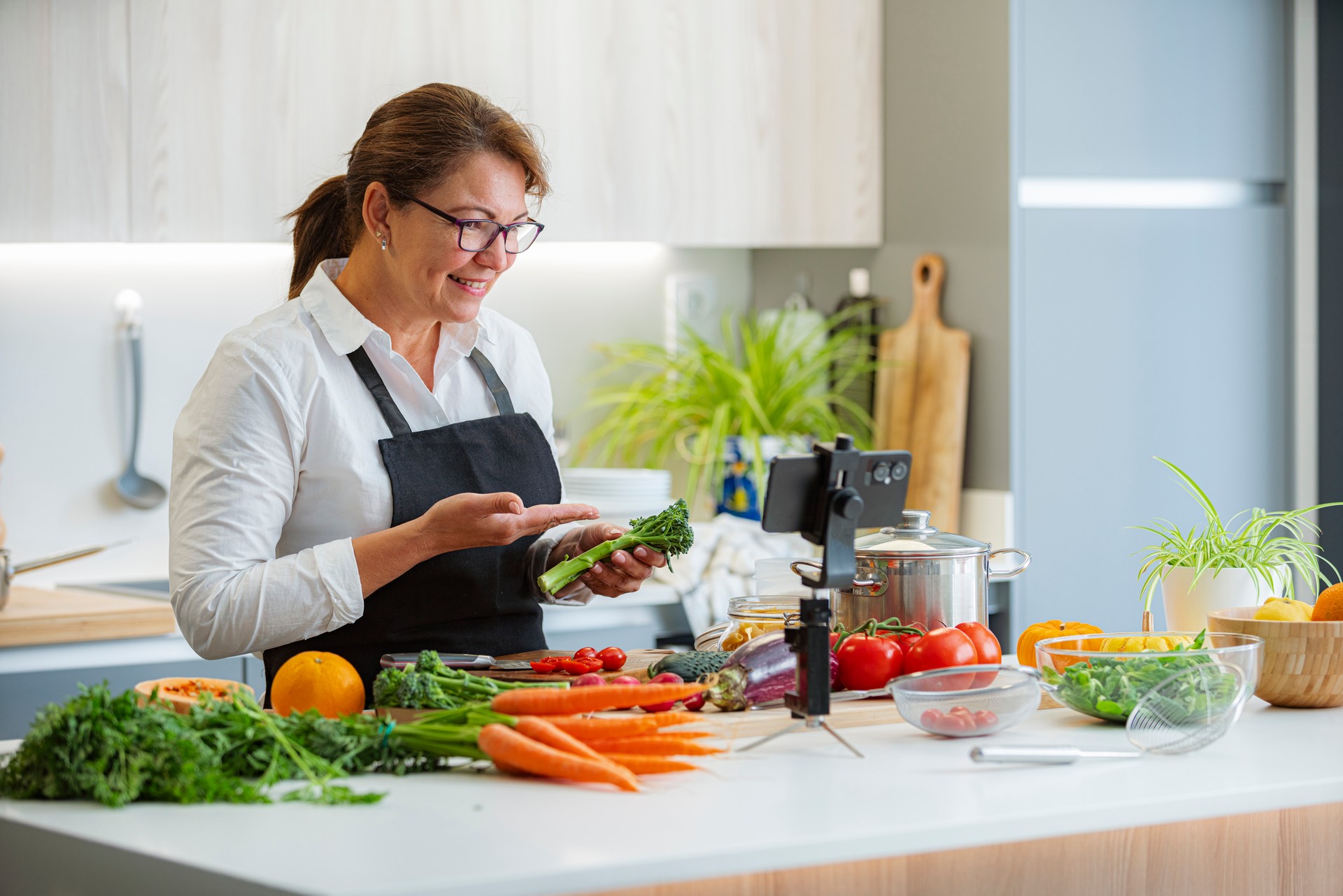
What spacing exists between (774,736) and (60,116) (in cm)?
234

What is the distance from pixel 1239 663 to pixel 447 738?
0.89 meters

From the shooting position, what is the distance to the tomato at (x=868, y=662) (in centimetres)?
169

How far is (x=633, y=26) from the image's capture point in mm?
3549

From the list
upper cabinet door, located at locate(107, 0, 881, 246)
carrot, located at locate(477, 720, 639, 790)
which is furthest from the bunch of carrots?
upper cabinet door, located at locate(107, 0, 881, 246)

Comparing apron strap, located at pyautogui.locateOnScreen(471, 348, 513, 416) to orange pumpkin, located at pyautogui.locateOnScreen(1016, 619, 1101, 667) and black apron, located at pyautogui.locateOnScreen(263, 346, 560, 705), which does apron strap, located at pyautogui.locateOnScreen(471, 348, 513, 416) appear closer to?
black apron, located at pyautogui.locateOnScreen(263, 346, 560, 705)

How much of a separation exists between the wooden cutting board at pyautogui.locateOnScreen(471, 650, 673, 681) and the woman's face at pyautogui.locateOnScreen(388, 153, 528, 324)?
521mm

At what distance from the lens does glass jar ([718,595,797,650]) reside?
72.3 inches

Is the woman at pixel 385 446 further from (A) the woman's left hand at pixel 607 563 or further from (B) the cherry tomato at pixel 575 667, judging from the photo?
(B) the cherry tomato at pixel 575 667

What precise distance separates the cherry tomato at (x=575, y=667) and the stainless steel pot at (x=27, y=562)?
1.46 meters

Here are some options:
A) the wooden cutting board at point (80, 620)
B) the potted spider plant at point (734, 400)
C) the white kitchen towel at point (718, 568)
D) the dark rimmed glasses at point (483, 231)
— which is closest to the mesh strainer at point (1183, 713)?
the dark rimmed glasses at point (483, 231)

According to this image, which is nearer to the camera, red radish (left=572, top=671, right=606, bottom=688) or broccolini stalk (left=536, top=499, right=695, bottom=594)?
red radish (left=572, top=671, right=606, bottom=688)

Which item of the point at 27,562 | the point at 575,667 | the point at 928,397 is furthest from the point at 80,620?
the point at 928,397

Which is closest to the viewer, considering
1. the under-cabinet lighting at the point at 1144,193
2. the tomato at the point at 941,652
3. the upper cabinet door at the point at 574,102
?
the tomato at the point at 941,652

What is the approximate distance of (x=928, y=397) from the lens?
3641 mm
